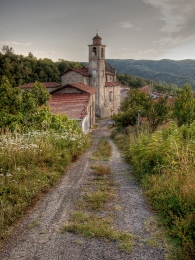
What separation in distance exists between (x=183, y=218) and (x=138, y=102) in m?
18.1

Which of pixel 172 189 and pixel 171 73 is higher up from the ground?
pixel 171 73

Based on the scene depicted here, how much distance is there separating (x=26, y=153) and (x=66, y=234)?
12.2 feet

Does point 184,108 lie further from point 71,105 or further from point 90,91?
point 90,91

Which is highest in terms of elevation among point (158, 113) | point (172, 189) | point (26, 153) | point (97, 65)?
point (97, 65)

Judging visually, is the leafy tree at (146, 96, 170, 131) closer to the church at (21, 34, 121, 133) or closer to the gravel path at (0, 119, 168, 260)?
the church at (21, 34, 121, 133)

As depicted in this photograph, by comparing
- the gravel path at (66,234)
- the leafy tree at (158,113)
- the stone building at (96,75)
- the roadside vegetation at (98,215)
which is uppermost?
the stone building at (96,75)

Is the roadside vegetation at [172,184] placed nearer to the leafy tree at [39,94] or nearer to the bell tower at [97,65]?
the leafy tree at [39,94]

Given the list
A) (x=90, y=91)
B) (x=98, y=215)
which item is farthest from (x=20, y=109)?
(x=90, y=91)

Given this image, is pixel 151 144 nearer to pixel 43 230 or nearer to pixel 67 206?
pixel 67 206

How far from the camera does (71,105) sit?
938 inches

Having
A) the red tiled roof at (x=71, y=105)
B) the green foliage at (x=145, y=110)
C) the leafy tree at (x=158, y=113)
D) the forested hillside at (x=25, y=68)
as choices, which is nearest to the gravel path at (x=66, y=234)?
the leafy tree at (x=158, y=113)

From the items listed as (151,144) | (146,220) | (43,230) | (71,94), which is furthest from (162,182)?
(71,94)

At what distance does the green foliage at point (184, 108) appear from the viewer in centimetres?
1698

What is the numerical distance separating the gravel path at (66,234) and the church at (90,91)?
14.7 metres
